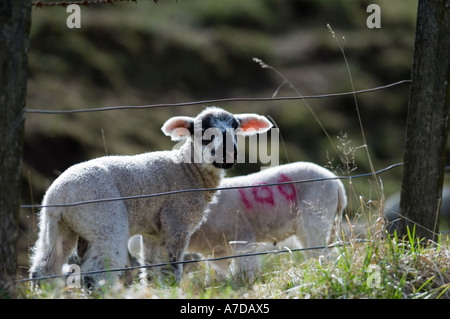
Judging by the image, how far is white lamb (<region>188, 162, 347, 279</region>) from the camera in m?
6.66

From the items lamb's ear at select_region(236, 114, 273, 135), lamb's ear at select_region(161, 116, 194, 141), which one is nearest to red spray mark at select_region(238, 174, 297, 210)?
lamb's ear at select_region(236, 114, 273, 135)

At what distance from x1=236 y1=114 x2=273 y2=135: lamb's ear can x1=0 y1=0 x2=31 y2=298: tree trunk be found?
2654mm

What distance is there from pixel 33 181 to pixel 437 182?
12.3 metres

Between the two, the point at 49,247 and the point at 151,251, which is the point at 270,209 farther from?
the point at 49,247

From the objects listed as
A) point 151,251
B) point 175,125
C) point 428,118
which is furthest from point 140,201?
point 428,118

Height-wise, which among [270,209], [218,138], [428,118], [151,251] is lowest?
[151,251]

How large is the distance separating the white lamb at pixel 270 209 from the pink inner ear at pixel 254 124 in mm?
891

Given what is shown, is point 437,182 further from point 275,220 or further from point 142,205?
point 275,220

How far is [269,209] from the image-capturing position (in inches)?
270

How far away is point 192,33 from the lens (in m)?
25.5

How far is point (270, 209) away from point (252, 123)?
4.28ft

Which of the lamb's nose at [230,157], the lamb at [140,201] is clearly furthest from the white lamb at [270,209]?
the lamb's nose at [230,157]

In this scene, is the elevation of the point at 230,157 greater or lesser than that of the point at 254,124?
lesser
